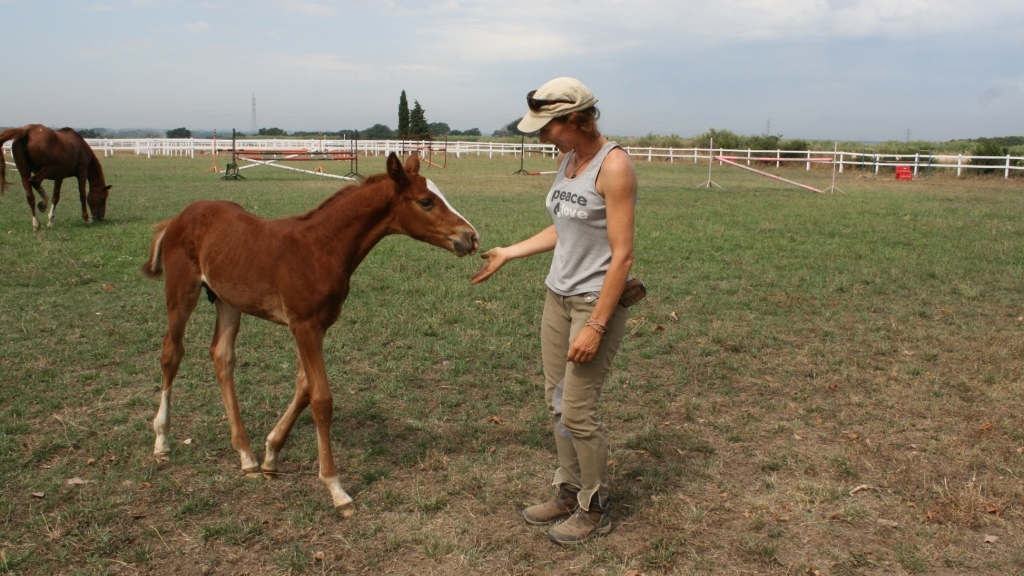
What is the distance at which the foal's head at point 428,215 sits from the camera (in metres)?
4.10

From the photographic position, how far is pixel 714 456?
4867mm

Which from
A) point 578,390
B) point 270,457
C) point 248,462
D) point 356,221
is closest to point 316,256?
point 356,221

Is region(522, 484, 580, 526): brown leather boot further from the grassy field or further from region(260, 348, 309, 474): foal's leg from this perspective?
region(260, 348, 309, 474): foal's leg

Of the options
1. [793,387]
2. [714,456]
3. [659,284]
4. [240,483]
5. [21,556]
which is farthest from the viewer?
[659,284]

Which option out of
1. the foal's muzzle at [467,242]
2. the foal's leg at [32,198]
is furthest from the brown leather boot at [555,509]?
the foal's leg at [32,198]

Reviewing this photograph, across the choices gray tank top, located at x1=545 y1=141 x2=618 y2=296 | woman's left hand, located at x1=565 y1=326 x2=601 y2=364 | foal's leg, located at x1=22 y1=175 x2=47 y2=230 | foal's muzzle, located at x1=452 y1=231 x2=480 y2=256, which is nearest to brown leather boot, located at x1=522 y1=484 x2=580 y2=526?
woman's left hand, located at x1=565 y1=326 x2=601 y2=364

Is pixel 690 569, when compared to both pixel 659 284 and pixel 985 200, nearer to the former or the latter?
pixel 659 284

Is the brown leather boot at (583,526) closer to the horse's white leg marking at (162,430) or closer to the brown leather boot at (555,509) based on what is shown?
the brown leather boot at (555,509)

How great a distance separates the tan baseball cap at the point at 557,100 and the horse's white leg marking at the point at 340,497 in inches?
83.7

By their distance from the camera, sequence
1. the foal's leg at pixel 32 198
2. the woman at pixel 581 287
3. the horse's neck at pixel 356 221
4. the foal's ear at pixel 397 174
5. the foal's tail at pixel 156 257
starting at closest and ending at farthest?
the woman at pixel 581 287, the foal's ear at pixel 397 174, the horse's neck at pixel 356 221, the foal's tail at pixel 156 257, the foal's leg at pixel 32 198

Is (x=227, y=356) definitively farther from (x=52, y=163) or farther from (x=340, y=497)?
(x=52, y=163)

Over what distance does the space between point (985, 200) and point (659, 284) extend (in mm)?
15869

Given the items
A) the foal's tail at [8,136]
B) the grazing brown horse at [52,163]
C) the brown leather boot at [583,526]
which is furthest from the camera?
the grazing brown horse at [52,163]

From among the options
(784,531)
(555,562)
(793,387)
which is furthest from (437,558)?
(793,387)
